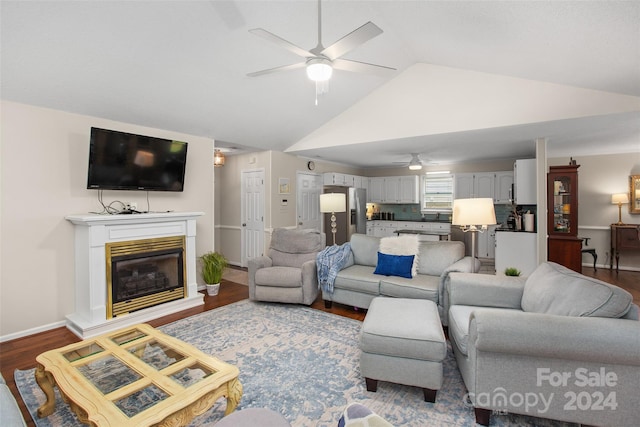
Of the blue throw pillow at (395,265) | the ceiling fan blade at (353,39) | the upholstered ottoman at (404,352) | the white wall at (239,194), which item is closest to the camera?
the ceiling fan blade at (353,39)

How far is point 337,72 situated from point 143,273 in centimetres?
345

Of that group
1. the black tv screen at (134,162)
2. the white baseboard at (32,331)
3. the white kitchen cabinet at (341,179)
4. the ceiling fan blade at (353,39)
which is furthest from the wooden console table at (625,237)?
the white baseboard at (32,331)

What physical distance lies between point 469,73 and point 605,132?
2.21 metres

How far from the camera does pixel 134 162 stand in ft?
11.6

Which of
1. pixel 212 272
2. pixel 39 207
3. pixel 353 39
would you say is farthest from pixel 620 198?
pixel 39 207

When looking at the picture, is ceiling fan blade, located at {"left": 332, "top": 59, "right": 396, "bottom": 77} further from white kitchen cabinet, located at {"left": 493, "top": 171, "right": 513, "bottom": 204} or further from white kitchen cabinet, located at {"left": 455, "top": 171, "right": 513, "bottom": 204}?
white kitchen cabinet, located at {"left": 493, "top": 171, "right": 513, "bottom": 204}

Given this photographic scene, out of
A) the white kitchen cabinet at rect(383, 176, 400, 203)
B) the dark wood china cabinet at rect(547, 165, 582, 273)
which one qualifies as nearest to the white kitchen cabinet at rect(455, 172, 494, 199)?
the white kitchen cabinet at rect(383, 176, 400, 203)

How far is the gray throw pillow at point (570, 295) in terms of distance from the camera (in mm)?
1690

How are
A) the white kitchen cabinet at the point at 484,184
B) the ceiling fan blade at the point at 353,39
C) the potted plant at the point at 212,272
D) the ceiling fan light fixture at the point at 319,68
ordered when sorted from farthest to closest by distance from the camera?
1. the white kitchen cabinet at the point at 484,184
2. the potted plant at the point at 212,272
3. the ceiling fan light fixture at the point at 319,68
4. the ceiling fan blade at the point at 353,39

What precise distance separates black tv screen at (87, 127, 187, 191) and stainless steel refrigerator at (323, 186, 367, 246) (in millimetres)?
3355

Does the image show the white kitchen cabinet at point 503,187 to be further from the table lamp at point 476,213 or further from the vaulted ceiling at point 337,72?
the table lamp at point 476,213

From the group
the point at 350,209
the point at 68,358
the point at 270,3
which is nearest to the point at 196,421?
the point at 68,358

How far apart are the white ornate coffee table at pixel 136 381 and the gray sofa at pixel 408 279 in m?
2.00

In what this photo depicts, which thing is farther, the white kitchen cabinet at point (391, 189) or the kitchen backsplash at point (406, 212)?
the white kitchen cabinet at point (391, 189)
